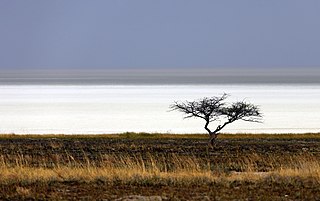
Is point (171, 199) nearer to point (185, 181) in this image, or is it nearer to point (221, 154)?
point (185, 181)

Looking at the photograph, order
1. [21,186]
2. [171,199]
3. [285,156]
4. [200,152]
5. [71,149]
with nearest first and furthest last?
[171,199] < [21,186] < [285,156] < [200,152] < [71,149]

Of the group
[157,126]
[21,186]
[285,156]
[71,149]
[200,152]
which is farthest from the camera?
[157,126]

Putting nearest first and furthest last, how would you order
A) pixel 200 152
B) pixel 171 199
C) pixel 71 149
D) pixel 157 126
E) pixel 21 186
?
pixel 171 199
pixel 21 186
pixel 200 152
pixel 71 149
pixel 157 126

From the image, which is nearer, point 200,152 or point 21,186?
point 21,186

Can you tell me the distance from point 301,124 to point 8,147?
50114 mm

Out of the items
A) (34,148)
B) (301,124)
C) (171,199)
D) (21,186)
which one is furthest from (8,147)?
(301,124)

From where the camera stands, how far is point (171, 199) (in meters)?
13.9

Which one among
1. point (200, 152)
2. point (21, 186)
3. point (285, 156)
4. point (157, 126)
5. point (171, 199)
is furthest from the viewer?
point (157, 126)

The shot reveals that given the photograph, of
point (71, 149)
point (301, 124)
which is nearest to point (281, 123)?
point (301, 124)

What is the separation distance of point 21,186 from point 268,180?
5.64 meters

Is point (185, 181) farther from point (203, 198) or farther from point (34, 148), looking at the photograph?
point (34, 148)

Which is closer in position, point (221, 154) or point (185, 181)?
point (185, 181)

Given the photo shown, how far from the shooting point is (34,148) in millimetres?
34625

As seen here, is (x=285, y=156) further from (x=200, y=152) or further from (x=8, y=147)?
(x=8, y=147)
